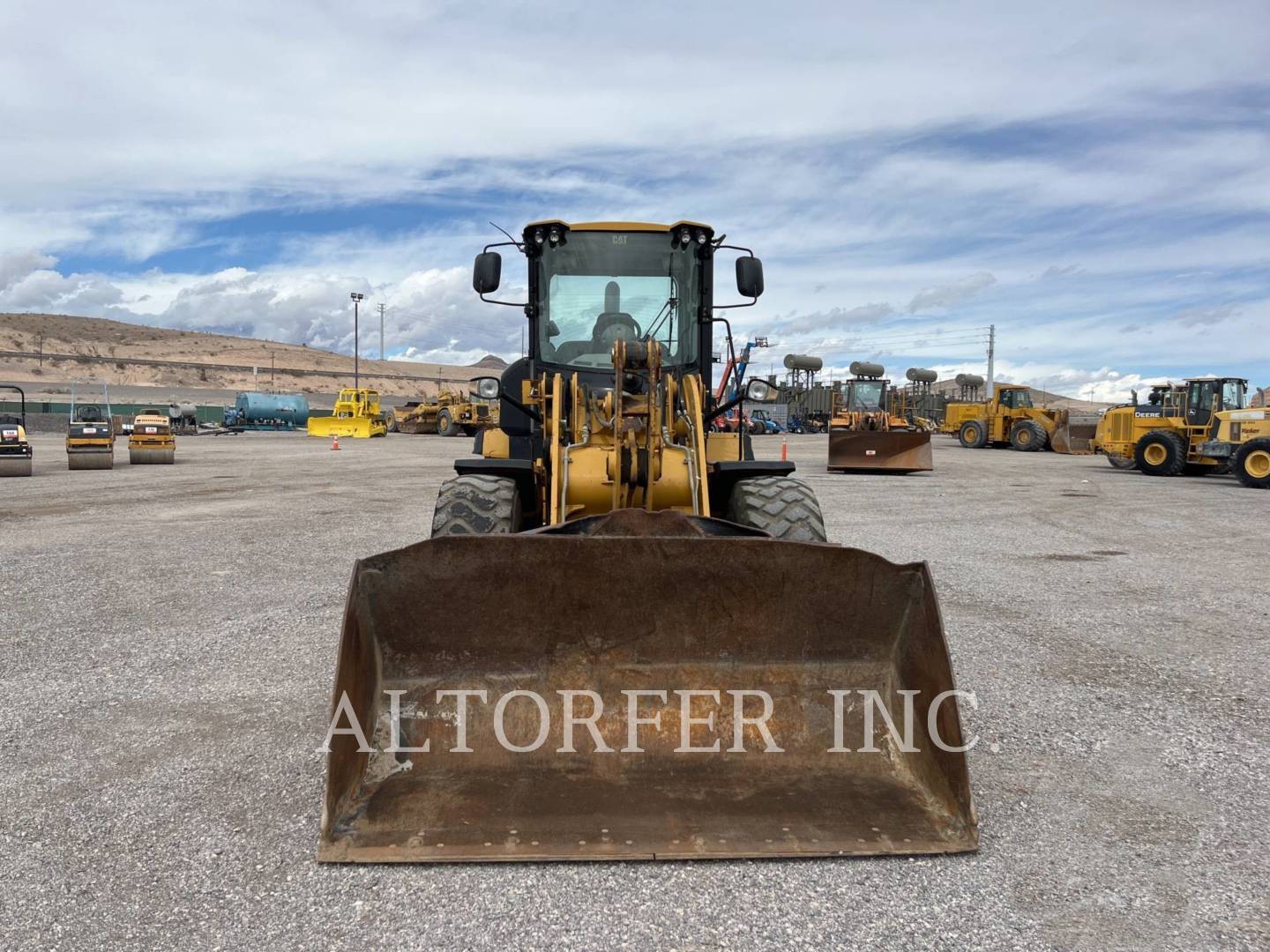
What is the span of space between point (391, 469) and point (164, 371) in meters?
82.6

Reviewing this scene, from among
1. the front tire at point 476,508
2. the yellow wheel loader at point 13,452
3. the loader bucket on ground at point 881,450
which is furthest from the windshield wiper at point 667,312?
the yellow wheel loader at point 13,452

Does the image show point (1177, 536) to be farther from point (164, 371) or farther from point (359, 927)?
point (164, 371)

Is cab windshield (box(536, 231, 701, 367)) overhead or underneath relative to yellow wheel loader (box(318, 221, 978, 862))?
overhead

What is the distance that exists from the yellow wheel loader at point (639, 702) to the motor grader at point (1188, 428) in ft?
63.7

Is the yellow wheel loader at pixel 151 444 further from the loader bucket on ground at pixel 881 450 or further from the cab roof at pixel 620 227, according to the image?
the cab roof at pixel 620 227

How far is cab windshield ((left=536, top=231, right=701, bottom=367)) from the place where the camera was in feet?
19.5

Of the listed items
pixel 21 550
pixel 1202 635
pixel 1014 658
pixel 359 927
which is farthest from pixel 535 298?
pixel 21 550

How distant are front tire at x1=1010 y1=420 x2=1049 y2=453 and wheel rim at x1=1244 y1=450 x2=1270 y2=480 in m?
17.7

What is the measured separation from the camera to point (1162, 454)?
71.3 ft

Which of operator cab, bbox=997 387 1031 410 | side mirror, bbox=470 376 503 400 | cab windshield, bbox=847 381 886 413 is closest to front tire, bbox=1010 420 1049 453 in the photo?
operator cab, bbox=997 387 1031 410

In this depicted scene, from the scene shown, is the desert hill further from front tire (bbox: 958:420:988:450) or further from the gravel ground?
the gravel ground

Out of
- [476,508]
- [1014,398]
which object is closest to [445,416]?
[1014,398]

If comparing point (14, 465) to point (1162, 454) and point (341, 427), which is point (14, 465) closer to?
point (1162, 454)

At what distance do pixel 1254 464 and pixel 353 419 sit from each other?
37.2 m
